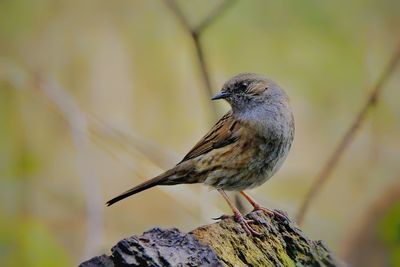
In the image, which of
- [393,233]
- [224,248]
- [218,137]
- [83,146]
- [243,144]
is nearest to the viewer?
[224,248]

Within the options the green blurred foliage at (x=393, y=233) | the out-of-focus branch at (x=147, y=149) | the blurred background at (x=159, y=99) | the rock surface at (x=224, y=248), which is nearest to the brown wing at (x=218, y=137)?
the green blurred foliage at (x=393, y=233)

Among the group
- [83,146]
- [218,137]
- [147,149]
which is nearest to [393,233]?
[218,137]

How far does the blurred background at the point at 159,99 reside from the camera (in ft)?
27.8

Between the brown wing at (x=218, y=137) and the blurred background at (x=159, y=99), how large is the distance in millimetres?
1870

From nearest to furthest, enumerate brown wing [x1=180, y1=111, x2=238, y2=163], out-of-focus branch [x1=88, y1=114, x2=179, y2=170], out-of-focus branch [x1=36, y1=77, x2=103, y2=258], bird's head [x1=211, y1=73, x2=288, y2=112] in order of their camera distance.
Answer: brown wing [x1=180, y1=111, x2=238, y2=163] → bird's head [x1=211, y1=73, x2=288, y2=112] → out-of-focus branch [x1=88, y1=114, x2=179, y2=170] → out-of-focus branch [x1=36, y1=77, x2=103, y2=258]

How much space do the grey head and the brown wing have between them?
9 cm

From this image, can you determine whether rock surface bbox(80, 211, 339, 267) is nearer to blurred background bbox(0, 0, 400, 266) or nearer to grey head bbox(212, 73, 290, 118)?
grey head bbox(212, 73, 290, 118)

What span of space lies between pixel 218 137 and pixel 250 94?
0.96 ft

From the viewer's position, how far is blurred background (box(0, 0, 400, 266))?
848 centimetres

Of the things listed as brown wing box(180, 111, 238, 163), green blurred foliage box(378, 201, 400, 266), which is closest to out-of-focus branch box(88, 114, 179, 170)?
brown wing box(180, 111, 238, 163)

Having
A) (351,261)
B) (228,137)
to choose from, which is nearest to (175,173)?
(228,137)

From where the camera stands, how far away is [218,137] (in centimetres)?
582

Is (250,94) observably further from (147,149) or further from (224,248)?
(224,248)

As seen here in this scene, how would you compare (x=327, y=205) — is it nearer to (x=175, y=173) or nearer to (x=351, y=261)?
(x=351, y=261)
